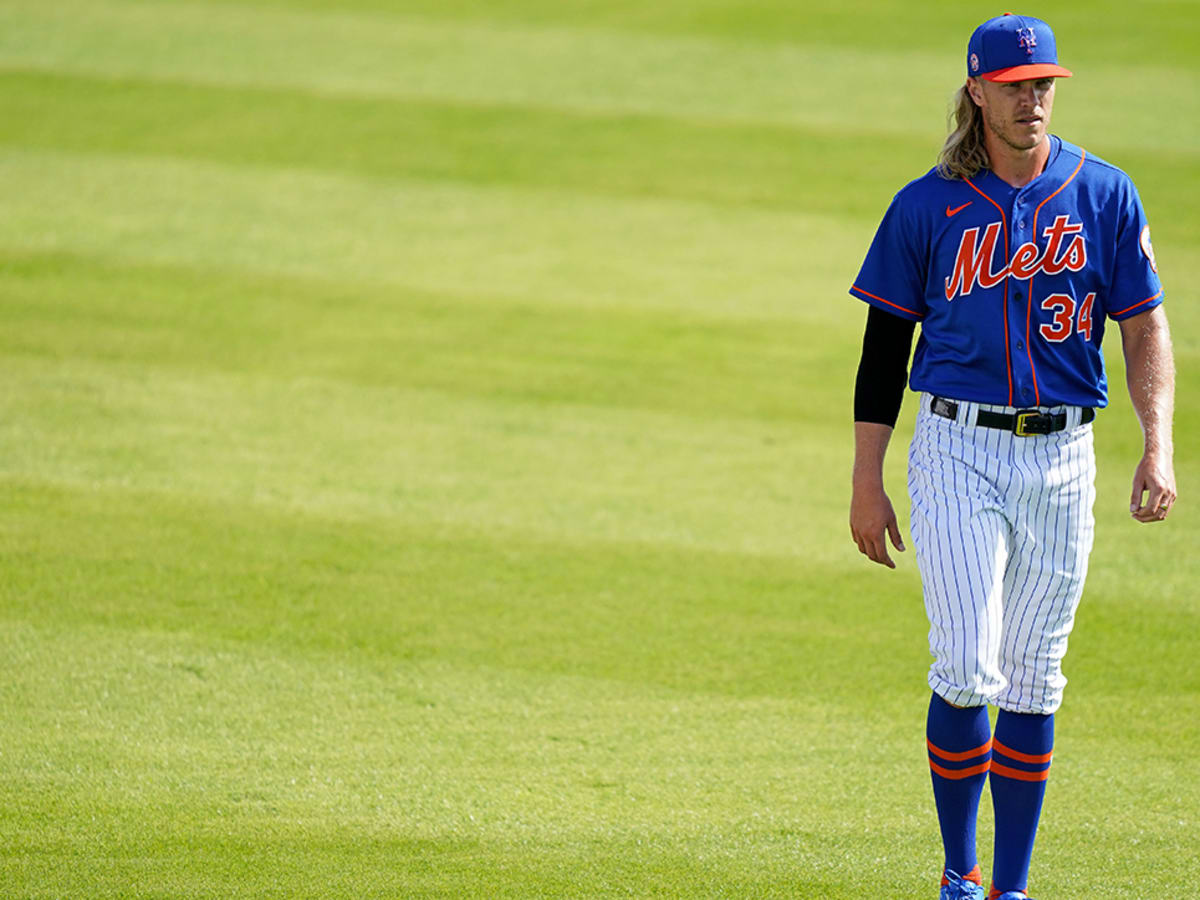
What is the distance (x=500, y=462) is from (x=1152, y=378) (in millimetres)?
3428

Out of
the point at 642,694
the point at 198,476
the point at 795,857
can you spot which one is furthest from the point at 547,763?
the point at 198,476

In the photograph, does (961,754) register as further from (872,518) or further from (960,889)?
(872,518)

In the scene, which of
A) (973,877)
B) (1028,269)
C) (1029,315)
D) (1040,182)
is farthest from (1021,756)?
(1040,182)

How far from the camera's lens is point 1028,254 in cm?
336

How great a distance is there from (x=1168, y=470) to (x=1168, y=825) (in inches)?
48.3

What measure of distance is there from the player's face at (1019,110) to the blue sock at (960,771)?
1.35 metres

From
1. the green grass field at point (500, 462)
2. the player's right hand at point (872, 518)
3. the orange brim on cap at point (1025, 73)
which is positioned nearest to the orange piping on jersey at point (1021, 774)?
the green grass field at point (500, 462)

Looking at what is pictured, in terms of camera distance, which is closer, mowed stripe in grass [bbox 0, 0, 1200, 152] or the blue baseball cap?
the blue baseball cap

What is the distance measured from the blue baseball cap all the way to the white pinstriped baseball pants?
77 centimetres

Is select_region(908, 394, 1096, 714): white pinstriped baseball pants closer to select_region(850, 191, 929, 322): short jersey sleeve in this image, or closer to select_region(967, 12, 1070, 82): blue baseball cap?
select_region(850, 191, 929, 322): short jersey sleeve

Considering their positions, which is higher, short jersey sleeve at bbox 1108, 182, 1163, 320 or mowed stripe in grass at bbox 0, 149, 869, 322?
short jersey sleeve at bbox 1108, 182, 1163, 320

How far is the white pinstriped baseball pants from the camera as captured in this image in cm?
336

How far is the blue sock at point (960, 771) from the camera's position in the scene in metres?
3.48

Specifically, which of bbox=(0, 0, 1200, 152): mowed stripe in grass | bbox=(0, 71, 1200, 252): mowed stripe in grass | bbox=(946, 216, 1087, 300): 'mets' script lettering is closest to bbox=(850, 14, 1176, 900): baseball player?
bbox=(946, 216, 1087, 300): 'mets' script lettering
